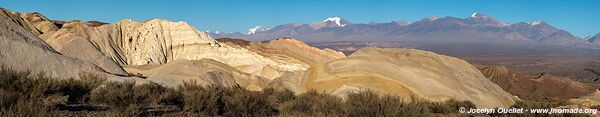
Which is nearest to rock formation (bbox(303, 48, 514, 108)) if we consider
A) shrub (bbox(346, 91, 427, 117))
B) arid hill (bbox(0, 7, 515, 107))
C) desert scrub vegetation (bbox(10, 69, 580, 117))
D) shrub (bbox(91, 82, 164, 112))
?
arid hill (bbox(0, 7, 515, 107))

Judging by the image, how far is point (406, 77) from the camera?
831 inches

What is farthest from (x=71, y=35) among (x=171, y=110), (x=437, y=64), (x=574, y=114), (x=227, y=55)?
(x=574, y=114)

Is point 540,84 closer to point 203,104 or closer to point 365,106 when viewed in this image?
point 203,104

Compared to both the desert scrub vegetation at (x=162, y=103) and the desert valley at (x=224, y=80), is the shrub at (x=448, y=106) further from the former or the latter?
the desert scrub vegetation at (x=162, y=103)

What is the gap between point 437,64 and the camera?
2405 centimetres

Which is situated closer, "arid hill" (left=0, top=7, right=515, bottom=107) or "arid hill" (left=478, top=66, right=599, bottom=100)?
"arid hill" (left=0, top=7, right=515, bottom=107)

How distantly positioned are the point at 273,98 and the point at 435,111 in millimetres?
5177

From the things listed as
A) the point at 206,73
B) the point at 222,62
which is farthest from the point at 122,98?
the point at 222,62

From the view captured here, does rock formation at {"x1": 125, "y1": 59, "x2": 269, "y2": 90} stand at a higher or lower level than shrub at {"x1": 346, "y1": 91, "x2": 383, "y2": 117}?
lower

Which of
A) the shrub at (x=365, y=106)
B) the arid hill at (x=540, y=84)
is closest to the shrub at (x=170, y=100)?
the shrub at (x=365, y=106)

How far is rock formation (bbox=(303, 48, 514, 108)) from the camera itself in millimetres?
19891

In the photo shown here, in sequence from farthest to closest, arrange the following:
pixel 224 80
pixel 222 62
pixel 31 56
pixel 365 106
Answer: pixel 222 62 < pixel 224 80 < pixel 31 56 < pixel 365 106

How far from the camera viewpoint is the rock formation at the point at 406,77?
65.3 feet

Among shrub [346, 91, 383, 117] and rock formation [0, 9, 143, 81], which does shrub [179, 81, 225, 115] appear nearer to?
shrub [346, 91, 383, 117]
